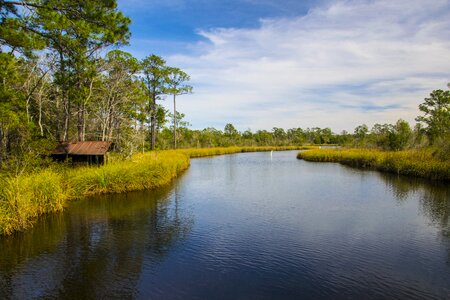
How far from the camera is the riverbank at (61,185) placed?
38.3 feet

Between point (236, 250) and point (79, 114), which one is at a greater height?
point (79, 114)

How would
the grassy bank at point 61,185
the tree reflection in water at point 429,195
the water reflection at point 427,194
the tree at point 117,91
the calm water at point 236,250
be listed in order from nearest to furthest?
the calm water at point 236,250 < the grassy bank at point 61,185 < the tree reflection in water at point 429,195 < the water reflection at point 427,194 < the tree at point 117,91

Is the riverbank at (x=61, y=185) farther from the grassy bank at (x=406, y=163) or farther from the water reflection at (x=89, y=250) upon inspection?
the grassy bank at (x=406, y=163)

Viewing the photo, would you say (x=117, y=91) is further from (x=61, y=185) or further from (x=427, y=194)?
(x=427, y=194)

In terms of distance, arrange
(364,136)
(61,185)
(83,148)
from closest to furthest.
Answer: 1. (61,185)
2. (83,148)
3. (364,136)

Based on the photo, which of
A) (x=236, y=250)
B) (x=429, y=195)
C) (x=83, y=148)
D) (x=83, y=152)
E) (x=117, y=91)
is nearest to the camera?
(x=236, y=250)

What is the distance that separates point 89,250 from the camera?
1030 centimetres

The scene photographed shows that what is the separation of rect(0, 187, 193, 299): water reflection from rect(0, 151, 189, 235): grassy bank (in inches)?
24.2

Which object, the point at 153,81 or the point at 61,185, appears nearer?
the point at 61,185

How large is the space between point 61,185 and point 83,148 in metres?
5.25

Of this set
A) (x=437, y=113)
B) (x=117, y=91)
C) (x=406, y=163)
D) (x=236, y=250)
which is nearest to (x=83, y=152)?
(x=117, y=91)

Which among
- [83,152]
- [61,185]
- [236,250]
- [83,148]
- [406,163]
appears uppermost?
[83,148]

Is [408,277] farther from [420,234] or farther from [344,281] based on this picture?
[420,234]

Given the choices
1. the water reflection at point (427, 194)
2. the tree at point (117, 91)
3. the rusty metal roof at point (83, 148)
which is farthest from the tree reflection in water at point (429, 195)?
the tree at point (117, 91)
